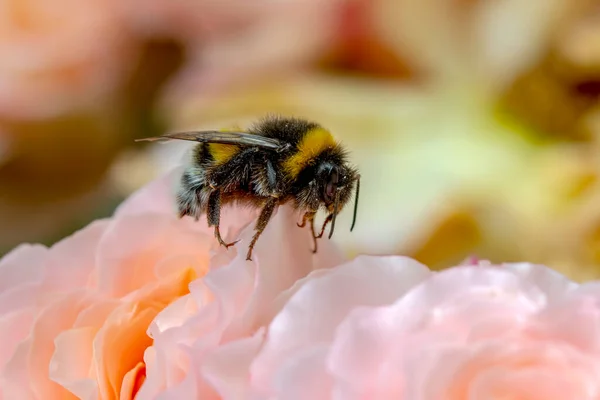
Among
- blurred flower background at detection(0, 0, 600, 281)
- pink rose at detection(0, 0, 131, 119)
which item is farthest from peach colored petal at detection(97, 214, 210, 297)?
pink rose at detection(0, 0, 131, 119)

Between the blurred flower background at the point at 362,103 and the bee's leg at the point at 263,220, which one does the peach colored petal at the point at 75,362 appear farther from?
the blurred flower background at the point at 362,103

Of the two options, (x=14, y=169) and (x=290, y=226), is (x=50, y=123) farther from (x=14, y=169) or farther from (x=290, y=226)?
(x=290, y=226)

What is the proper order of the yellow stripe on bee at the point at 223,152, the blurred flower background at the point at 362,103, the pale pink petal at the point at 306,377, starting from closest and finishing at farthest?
the pale pink petal at the point at 306,377
the yellow stripe on bee at the point at 223,152
the blurred flower background at the point at 362,103

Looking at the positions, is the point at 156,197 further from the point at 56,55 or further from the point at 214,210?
the point at 56,55

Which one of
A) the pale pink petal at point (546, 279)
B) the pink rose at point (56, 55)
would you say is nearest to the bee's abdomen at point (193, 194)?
the pale pink petal at point (546, 279)

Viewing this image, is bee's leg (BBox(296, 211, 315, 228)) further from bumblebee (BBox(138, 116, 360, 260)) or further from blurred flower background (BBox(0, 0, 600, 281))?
blurred flower background (BBox(0, 0, 600, 281))

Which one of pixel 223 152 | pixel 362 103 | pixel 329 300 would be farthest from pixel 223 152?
pixel 362 103

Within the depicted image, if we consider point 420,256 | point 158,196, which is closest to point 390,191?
point 420,256
